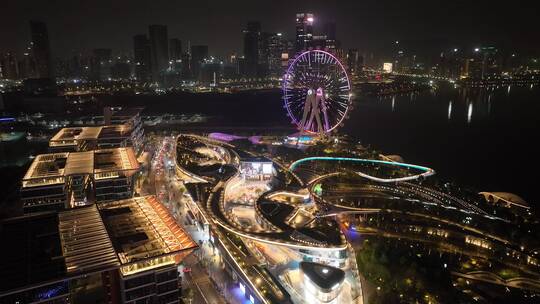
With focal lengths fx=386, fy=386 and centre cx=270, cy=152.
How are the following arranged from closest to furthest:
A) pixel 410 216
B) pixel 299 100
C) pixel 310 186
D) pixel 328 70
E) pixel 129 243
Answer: pixel 129 243
pixel 410 216
pixel 310 186
pixel 328 70
pixel 299 100

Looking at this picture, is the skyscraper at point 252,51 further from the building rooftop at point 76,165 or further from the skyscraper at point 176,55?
the building rooftop at point 76,165

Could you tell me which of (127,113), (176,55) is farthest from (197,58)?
(127,113)

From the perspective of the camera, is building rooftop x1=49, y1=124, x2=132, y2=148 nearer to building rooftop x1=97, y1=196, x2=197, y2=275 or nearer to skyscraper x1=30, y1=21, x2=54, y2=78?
building rooftop x1=97, y1=196, x2=197, y2=275

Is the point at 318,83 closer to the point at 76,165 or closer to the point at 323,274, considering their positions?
the point at 76,165

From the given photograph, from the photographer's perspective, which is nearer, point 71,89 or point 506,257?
point 506,257

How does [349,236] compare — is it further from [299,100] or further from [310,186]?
[299,100]

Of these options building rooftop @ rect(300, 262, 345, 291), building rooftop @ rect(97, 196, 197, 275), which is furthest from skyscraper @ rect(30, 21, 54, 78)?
building rooftop @ rect(300, 262, 345, 291)

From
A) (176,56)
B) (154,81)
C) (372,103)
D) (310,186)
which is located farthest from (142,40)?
(310,186)

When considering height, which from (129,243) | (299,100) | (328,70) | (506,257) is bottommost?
(506,257)
